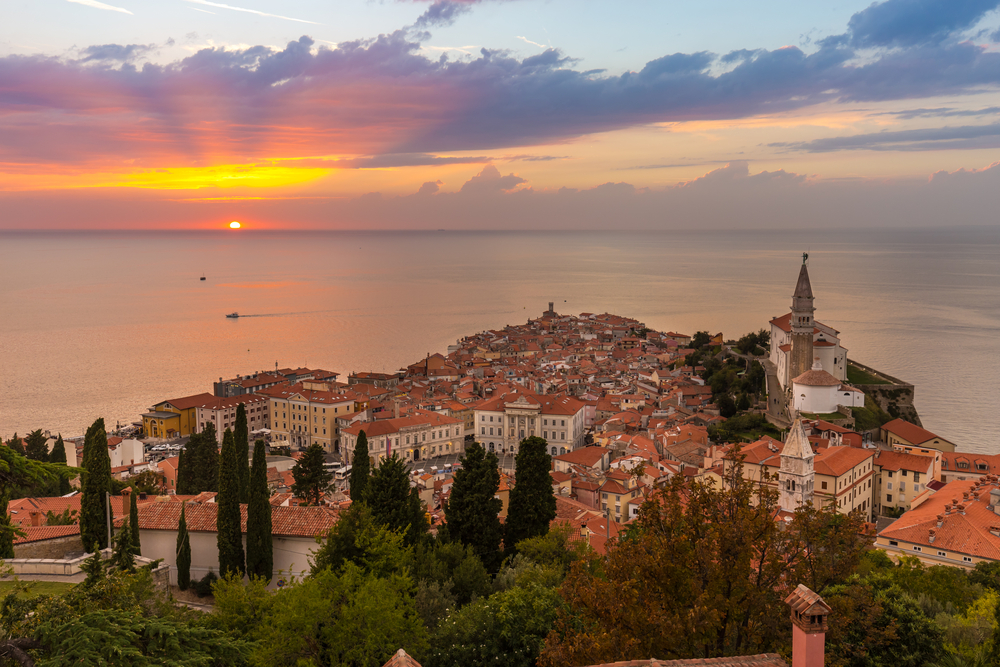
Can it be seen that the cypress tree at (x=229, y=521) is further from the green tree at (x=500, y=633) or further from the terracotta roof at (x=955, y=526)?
the terracotta roof at (x=955, y=526)

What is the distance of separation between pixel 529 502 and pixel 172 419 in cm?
3586

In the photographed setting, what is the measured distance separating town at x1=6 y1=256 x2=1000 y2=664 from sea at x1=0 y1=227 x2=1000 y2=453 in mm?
8794

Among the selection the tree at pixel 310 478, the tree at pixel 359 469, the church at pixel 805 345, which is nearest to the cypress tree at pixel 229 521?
the tree at pixel 359 469

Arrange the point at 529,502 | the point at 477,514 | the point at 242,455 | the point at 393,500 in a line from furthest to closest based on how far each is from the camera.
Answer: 1. the point at 242,455
2. the point at 529,502
3. the point at 477,514
4. the point at 393,500

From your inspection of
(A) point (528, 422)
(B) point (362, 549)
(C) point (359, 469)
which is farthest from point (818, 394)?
(B) point (362, 549)

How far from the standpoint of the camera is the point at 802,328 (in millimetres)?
38281

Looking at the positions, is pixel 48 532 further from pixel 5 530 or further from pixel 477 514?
pixel 5 530

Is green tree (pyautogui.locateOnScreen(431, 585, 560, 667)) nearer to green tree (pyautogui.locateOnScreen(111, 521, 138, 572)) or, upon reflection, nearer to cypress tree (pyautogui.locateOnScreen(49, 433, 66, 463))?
green tree (pyautogui.locateOnScreen(111, 521, 138, 572))

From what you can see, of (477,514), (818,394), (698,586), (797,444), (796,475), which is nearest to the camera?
(698,586)

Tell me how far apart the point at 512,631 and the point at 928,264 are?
175622 mm

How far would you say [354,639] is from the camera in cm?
901

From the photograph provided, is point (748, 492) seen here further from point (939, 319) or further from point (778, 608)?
point (939, 319)

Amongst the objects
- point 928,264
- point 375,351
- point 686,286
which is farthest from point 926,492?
point 928,264

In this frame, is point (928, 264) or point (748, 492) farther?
point (928, 264)
